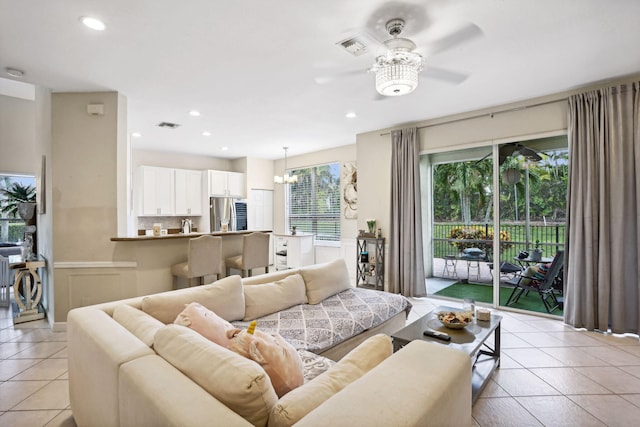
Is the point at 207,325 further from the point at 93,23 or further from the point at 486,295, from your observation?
the point at 486,295

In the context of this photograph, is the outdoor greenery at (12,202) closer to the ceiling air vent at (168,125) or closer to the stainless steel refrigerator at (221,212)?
the ceiling air vent at (168,125)

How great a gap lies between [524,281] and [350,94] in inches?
132

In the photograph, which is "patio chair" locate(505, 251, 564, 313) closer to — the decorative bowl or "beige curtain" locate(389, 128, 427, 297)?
"beige curtain" locate(389, 128, 427, 297)

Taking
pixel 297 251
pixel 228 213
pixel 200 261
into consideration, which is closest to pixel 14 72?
pixel 200 261

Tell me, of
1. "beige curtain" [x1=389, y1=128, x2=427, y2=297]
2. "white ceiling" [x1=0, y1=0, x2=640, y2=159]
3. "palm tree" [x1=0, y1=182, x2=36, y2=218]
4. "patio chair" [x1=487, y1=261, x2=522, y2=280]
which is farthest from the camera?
"palm tree" [x1=0, y1=182, x2=36, y2=218]

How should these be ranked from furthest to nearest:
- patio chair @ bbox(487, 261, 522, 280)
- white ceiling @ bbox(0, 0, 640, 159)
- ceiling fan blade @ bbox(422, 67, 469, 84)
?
1. patio chair @ bbox(487, 261, 522, 280)
2. ceiling fan blade @ bbox(422, 67, 469, 84)
3. white ceiling @ bbox(0, 0, 640, 159)

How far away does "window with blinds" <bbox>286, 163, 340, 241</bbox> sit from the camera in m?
6.93

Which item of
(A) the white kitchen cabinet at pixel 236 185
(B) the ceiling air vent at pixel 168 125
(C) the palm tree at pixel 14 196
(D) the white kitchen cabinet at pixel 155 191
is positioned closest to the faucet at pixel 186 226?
(D) the white kitchen cabinet at pixel 155 191

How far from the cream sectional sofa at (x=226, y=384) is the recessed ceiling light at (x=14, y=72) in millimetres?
2668

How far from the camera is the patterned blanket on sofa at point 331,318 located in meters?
2.32

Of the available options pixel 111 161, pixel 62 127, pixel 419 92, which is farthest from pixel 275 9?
pixel 62 127

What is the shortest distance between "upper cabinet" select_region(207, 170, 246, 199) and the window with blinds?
1155mm

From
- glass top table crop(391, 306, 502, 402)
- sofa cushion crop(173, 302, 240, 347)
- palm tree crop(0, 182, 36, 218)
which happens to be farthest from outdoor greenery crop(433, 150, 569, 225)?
palm tree crop(0, 182, 36, 218)

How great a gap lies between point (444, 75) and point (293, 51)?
1588 millimetres
